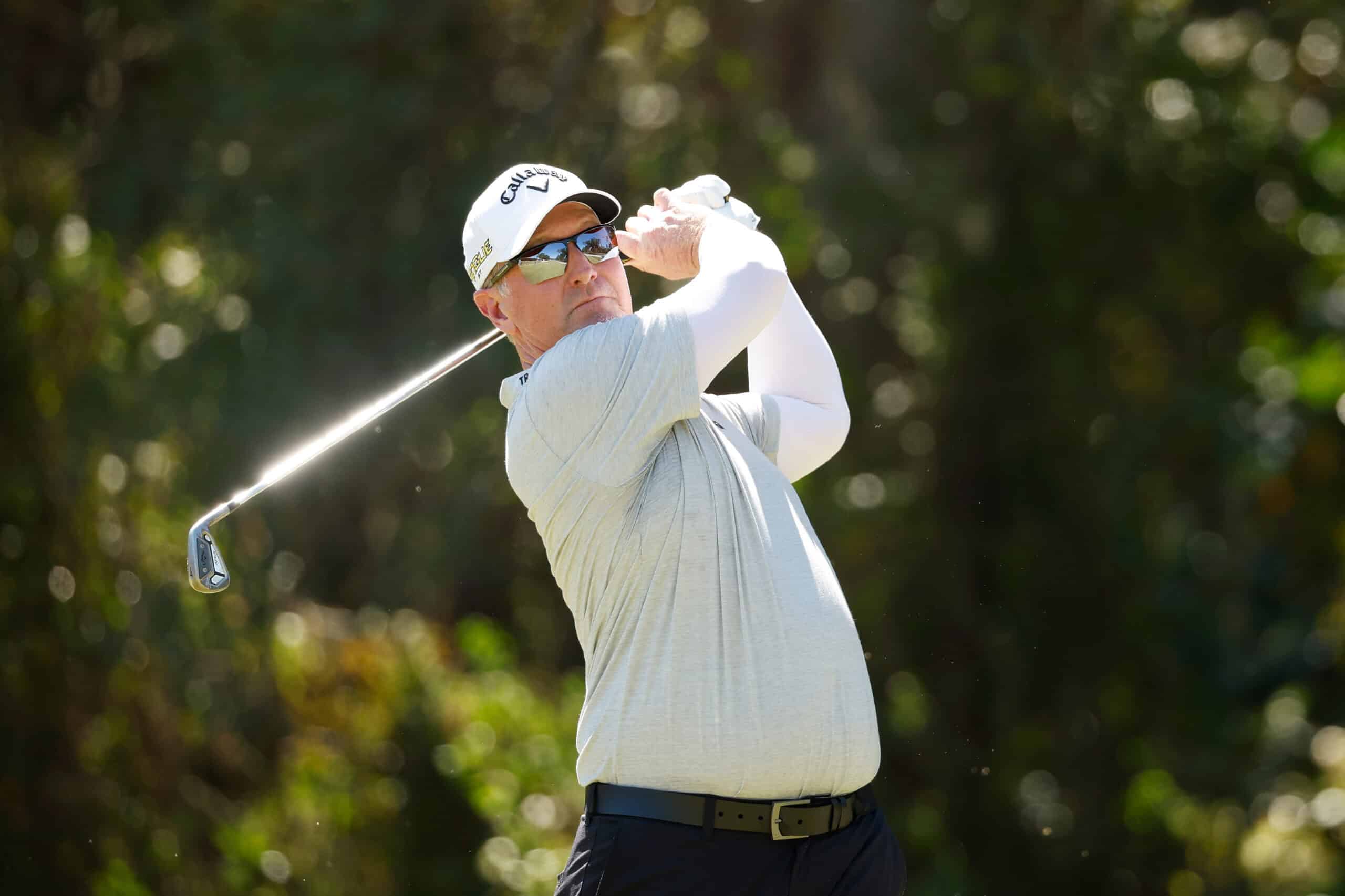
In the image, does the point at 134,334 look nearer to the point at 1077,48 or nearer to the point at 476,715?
the point at 476,715

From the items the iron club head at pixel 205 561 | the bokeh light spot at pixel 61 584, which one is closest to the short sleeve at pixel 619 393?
the iron club head at pixel 205 561

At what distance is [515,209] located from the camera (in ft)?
8.59

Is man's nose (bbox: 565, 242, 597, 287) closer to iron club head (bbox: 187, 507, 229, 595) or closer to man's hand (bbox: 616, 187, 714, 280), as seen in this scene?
man's hand (bbox: 616, 187, 714, 280)

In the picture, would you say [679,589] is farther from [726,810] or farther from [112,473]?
[112,473]

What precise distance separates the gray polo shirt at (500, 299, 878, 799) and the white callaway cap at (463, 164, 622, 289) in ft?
0.87

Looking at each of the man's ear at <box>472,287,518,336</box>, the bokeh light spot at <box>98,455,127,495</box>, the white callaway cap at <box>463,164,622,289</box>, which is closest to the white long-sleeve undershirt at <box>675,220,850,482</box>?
the white callaway cap at <box>463,164,622,289</box>

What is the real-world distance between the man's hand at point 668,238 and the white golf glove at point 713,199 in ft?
0.12

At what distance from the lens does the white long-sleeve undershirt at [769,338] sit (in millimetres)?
2381

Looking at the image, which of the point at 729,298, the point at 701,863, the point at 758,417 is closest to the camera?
the point at 701,863

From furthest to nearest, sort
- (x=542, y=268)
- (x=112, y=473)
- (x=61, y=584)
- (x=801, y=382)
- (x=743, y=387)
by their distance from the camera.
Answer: (x=61, y=584)
(x=112, y=473)
(x=743, y=387)
(x=801, y=382)
(x=542, y=268)

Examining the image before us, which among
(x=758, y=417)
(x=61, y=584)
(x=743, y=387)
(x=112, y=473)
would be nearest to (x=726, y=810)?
(x=758, y=417)

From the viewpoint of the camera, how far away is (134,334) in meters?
7.93

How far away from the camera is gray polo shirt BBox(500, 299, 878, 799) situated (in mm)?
2281

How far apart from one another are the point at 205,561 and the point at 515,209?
0.91 metres
